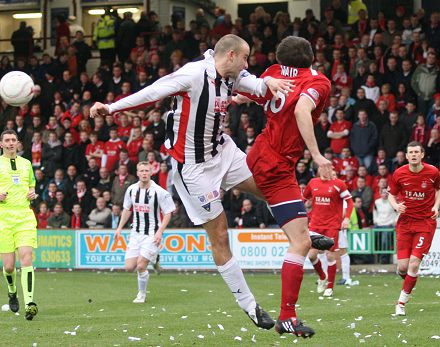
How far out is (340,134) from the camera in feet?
79.9

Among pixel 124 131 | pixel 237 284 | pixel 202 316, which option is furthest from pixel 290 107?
pixel 124 131

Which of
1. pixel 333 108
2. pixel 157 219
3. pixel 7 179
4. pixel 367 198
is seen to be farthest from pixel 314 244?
pixel 333 108

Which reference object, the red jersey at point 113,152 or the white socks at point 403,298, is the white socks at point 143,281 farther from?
the red jersey at point 113,152

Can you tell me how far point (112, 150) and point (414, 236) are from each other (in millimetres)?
13878

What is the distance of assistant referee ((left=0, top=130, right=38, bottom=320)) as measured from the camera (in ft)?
46.9

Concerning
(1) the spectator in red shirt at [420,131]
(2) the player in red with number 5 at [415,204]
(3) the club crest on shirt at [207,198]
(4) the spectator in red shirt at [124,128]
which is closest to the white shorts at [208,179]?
(3) the club crest on shirt at [207,198]

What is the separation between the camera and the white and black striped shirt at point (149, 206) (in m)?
17.5

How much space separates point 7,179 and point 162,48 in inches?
609

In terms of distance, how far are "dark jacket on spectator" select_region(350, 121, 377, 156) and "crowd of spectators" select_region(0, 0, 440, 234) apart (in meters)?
0.03

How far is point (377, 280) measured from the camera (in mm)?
20875

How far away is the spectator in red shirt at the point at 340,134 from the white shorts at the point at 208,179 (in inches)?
575

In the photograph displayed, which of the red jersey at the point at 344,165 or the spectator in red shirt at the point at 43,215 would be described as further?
the spectator in red shirt at the point at 43,215

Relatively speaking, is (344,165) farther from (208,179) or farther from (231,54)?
(231,54)

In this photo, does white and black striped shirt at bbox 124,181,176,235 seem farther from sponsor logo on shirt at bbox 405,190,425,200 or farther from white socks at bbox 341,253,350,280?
sponsor logo on shirt at bbox 405,190,425,200
